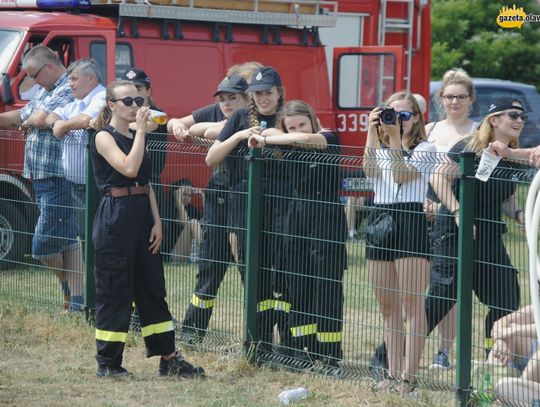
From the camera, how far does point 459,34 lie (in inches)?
989

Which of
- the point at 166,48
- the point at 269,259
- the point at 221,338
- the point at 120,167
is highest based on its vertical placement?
the point at 166,48

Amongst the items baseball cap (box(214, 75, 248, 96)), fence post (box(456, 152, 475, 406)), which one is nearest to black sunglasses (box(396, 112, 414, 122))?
fence post (box(456, 152, 475, 406))

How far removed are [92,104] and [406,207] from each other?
3.24 m

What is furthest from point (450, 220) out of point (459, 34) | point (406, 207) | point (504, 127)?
point (459, 34)

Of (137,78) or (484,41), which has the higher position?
(484,41)

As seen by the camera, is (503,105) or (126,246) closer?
(503,105)

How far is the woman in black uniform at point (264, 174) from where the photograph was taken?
23.5 ft

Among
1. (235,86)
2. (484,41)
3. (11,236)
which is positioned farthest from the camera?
(484,41)

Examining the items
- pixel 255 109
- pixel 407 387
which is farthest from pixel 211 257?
pixel 407 387

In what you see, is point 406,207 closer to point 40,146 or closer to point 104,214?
point 104,214

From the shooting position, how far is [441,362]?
6.52 m

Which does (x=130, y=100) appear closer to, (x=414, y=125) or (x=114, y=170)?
(x=114, y=170)

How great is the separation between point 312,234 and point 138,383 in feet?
4.62

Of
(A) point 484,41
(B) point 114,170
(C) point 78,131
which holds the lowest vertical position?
(B) point 114,170
